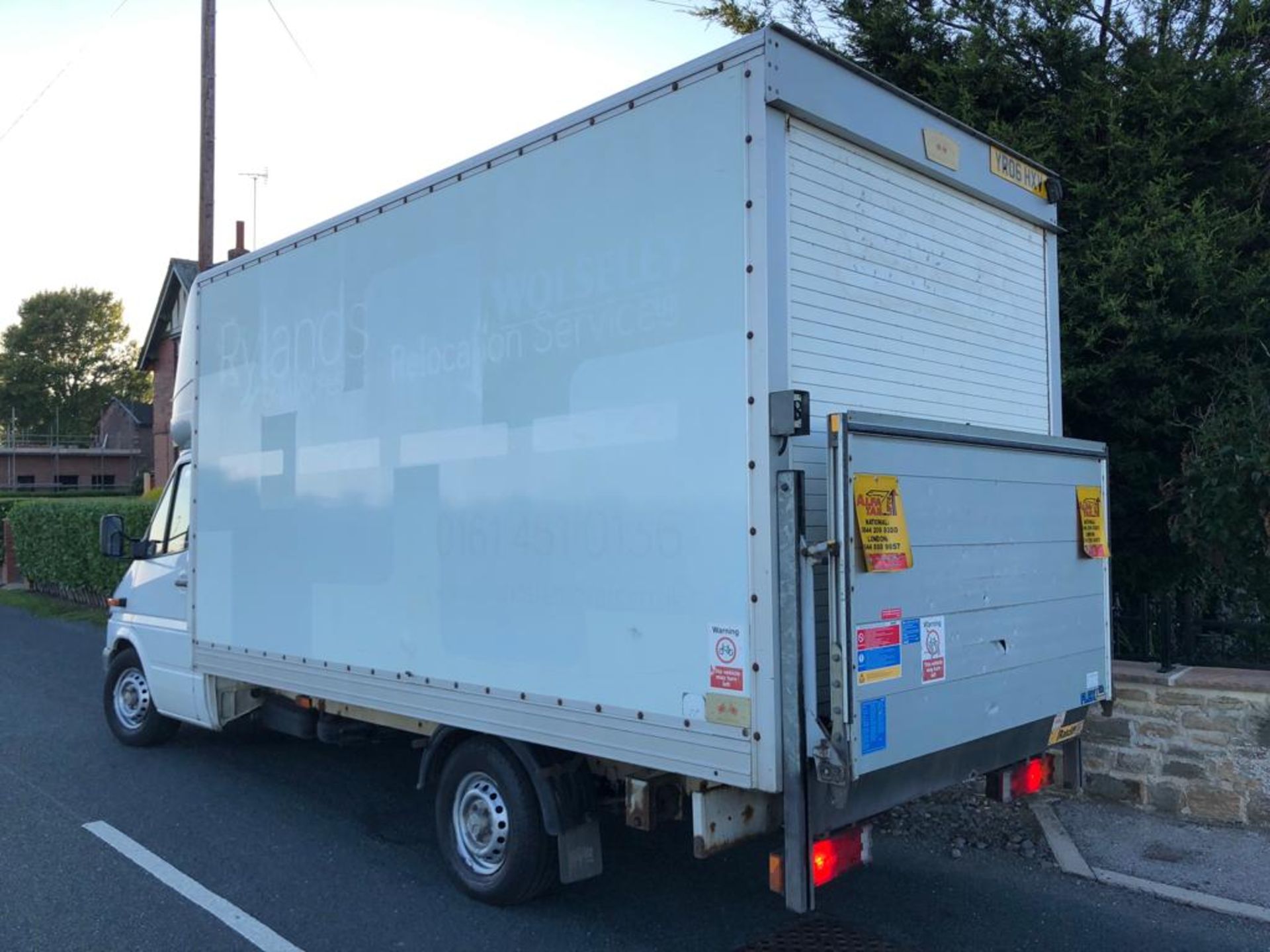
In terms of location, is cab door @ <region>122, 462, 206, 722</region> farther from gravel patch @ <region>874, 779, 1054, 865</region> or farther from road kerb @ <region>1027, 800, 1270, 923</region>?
road kerb @ <region>1027, 800, 1270, 923</region>


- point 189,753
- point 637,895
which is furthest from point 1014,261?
point 189,753

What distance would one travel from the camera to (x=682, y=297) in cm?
364

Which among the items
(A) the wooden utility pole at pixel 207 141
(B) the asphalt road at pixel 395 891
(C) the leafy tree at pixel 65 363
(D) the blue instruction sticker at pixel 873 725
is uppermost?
(C) the leafy tree at pixel 65 363

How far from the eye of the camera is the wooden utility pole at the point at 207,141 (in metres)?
13.2

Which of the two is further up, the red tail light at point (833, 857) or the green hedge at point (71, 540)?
the green hedge at point (71, 540)

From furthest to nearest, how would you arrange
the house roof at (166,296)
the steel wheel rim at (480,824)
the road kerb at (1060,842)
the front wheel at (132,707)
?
the house roof at (166,296) < the front wheel at (132,707) < the road kerb at (1060,842) < the steel wheel rim at (480,824)

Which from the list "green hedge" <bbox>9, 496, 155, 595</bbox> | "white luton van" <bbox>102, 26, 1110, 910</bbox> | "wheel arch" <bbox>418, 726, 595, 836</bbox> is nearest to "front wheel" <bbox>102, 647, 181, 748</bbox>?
"white luton van" <bbox>102, 26, 1110, 910</bbox>

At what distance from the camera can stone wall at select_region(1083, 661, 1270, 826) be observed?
5363mm

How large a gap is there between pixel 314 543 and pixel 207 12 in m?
11.2

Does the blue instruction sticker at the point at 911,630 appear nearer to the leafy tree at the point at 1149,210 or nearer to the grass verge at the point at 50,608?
the leafy tree at the point at 1149,210

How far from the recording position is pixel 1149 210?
6621 millimetres

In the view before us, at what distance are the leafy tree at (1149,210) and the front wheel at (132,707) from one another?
22.3ft

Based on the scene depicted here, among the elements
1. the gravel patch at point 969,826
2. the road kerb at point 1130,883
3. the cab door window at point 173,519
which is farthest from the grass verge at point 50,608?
the road kerb at point 1130,883

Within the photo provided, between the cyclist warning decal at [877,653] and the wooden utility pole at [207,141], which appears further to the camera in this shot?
the wooden utility pole at [207,141]
